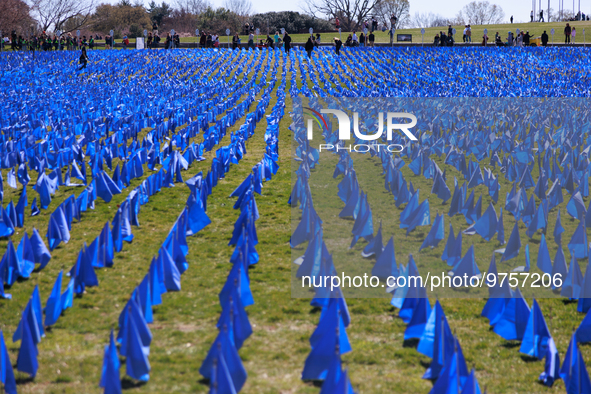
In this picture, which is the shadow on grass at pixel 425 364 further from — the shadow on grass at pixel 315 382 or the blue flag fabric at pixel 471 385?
the blue flag fabric at pixel 471 385

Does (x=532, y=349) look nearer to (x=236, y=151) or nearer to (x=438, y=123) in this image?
(x=236, y=151)

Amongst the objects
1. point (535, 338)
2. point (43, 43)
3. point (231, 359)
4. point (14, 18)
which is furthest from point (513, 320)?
point (14, 18)

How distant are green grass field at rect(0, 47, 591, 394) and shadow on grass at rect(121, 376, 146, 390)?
0.02 metres

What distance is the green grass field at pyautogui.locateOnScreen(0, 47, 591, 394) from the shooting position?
5.22 m

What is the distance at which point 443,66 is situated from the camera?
37750 millimetres

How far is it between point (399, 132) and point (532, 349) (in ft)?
39.1

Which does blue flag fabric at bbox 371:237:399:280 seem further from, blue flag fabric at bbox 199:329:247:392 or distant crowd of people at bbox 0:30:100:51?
distant crowd of people at bbox 0:30:100:51

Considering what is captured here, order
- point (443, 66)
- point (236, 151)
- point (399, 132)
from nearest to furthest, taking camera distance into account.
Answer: point (236, 151) → point (399, 132) → point (443, 66)

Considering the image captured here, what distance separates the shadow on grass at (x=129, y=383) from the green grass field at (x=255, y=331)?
0.02 m

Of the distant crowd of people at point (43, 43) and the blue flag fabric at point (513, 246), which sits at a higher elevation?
Answer: the distant crowd of people at point (43, 43)

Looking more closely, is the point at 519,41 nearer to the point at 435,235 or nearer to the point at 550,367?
the point at 435,235

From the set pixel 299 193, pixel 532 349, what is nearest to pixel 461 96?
pixel 299 193

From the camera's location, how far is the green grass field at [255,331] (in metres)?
5.22

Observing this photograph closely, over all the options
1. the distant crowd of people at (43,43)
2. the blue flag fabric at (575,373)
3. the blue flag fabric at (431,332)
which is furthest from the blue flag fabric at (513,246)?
the distant crowd of people at (43,43)
